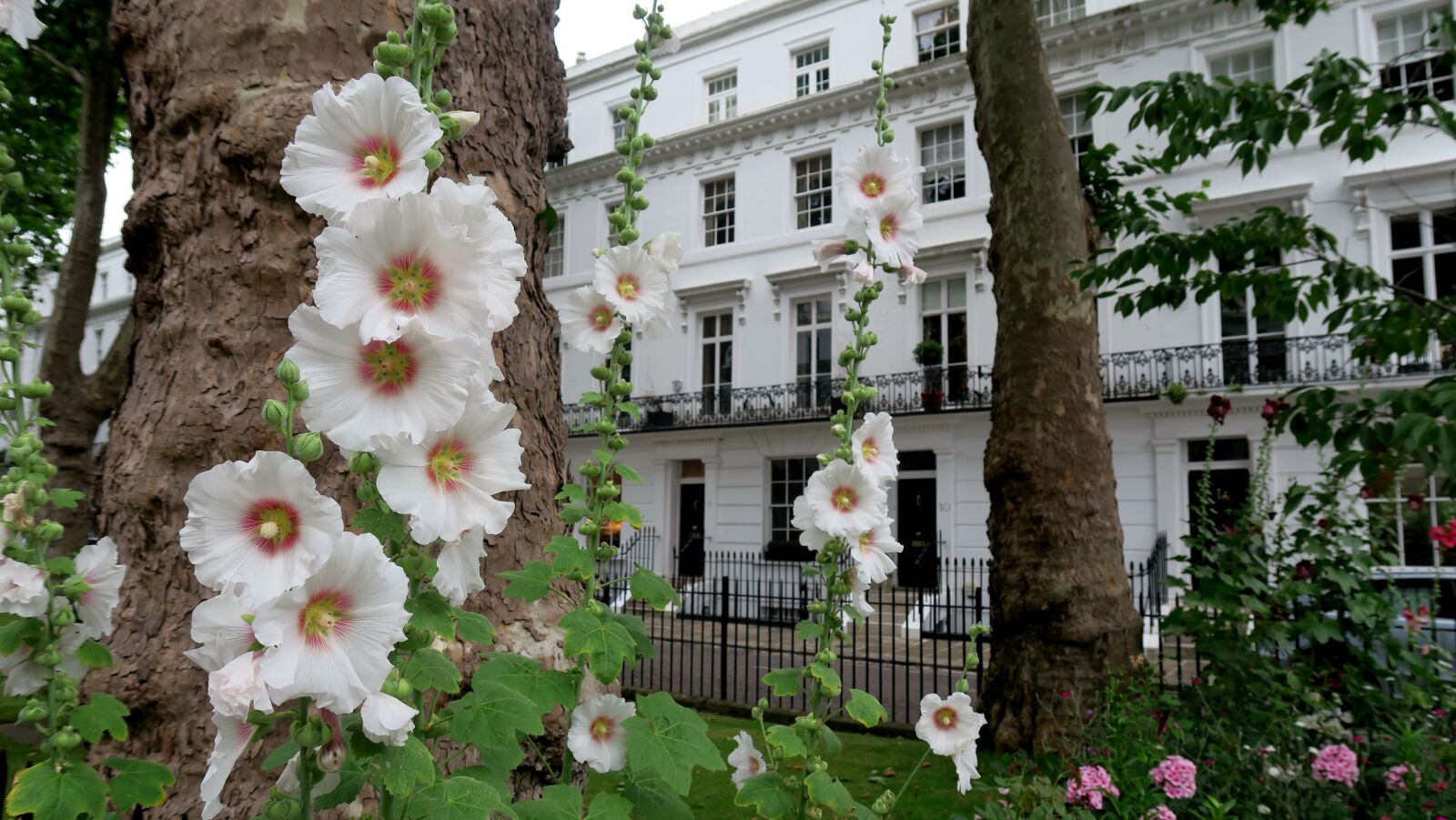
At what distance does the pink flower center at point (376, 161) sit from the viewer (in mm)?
913

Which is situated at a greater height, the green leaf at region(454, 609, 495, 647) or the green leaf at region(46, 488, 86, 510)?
the green leaf at region(46, 488, 86, 510)

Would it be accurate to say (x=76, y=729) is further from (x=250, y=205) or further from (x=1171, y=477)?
(x=1171, y=477)

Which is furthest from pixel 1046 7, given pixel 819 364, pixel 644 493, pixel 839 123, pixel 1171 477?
pixel 644 493

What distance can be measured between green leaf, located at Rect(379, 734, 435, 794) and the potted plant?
17.3m

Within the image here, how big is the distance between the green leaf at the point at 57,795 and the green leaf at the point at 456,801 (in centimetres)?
78

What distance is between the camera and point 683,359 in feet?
70.4

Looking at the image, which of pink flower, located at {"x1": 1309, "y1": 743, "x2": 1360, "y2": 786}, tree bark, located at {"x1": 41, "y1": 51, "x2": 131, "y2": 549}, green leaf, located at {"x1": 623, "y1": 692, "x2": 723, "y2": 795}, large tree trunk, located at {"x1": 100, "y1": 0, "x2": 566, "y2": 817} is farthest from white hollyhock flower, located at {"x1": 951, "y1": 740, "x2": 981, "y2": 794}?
tree bark, located at {"x1": 41, "y1": 51, "x2": 131, "y2": 549}

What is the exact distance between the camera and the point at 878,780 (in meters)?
5.03

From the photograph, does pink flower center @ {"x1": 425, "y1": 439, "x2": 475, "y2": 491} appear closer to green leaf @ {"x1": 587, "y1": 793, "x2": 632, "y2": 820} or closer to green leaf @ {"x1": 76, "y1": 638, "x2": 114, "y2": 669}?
green leaf @ {"x1": 587, "y1": 793, "x2": 632, "y2": 820}

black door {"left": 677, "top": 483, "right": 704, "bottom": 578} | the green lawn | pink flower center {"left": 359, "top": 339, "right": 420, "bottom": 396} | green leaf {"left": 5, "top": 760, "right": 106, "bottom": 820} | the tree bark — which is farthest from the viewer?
black door {"left": 677, "top": 483, "right": 704, "bottom": 578}

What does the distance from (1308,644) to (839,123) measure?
17.1 m

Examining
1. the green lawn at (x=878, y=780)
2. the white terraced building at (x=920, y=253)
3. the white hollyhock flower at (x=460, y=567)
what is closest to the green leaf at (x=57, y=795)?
the white hollyhock flower at (x=460, y=567)

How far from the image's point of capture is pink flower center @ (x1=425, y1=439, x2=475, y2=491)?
909mm

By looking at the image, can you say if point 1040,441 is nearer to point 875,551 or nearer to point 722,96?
point 875,551
